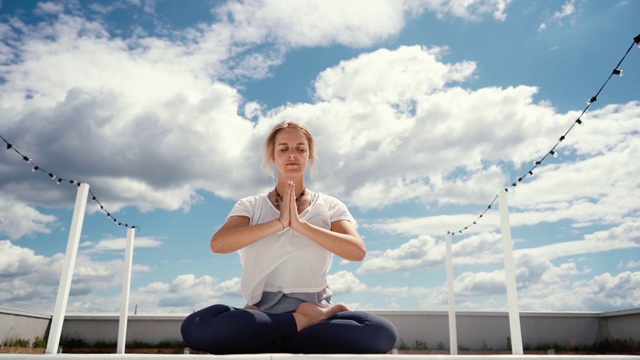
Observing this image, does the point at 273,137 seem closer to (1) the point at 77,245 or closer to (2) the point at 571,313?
(1) the point at 77,245

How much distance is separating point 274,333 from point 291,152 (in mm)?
739

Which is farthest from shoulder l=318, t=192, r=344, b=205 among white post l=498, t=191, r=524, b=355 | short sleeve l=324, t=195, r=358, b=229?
white post l=498, t=191, r=524, b=355

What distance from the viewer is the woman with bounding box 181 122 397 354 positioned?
161cm

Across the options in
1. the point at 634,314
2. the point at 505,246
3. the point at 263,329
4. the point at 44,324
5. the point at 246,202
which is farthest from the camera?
the point at 44,324

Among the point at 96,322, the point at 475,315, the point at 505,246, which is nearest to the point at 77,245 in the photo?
the point at 505,246

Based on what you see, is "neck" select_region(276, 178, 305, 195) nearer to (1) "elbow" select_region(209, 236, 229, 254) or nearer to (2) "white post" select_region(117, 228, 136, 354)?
(1) "elbow" select_region(209, 236, 229, 254)

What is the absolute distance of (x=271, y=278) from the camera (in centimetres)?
186

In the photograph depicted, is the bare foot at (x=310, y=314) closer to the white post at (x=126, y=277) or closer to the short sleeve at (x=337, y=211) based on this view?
the short sleeve at (x=337, y=211)

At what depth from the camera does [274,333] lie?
1.62 meters

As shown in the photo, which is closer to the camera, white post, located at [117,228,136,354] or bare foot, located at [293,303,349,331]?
bare foot, located at [293,303,349,331]

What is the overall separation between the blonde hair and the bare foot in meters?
0.71

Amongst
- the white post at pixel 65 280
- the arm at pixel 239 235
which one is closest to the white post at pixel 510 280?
the arm at pixel 239 235

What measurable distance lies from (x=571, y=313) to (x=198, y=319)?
863cm

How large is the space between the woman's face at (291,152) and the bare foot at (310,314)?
57 centimetres
